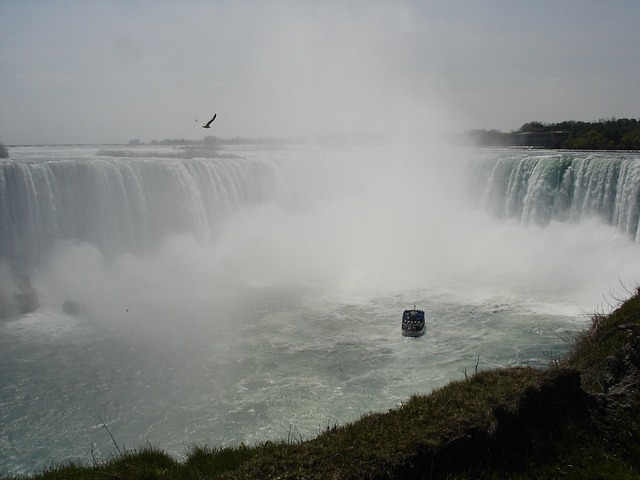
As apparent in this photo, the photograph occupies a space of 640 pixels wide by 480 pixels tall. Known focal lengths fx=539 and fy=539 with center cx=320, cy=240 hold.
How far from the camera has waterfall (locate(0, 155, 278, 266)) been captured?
61.7ft

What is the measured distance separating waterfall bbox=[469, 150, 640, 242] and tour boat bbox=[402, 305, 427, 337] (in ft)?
35.2

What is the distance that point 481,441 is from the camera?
473 cm

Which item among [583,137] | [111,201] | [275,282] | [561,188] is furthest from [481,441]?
[583,137]

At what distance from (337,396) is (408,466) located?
21.5 feet

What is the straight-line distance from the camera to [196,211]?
79.7 ft

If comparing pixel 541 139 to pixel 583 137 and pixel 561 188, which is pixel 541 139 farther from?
pixel 561 188

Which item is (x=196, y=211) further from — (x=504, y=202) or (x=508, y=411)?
(x=508, y=411)

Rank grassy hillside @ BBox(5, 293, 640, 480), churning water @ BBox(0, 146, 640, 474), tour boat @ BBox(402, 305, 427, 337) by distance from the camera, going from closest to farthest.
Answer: grassy hillside @ BBox(5, 293, 640, 480), churning water @ BBox(0, 146, 640, 474), tour boat @ BBox(402, 305, 427, 337)

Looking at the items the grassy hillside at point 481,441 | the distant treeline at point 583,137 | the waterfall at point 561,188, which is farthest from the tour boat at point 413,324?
the distant treeline at point 583,137

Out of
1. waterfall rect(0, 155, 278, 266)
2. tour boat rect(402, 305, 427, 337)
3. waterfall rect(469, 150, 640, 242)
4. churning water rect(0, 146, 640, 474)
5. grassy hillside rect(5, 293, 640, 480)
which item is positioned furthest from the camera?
waterfall rect(469, 150, 640, 242)

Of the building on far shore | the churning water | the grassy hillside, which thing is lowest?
the churning water

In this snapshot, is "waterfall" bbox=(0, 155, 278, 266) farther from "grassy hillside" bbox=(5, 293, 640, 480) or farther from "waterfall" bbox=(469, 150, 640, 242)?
"grassy hillside" bbox=(5, 293, 640, 480)

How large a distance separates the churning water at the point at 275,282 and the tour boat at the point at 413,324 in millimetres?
395

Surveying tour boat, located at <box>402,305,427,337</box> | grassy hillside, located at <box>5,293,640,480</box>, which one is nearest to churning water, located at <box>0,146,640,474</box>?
tour boat, located at <box>402,305,427,337</box>
